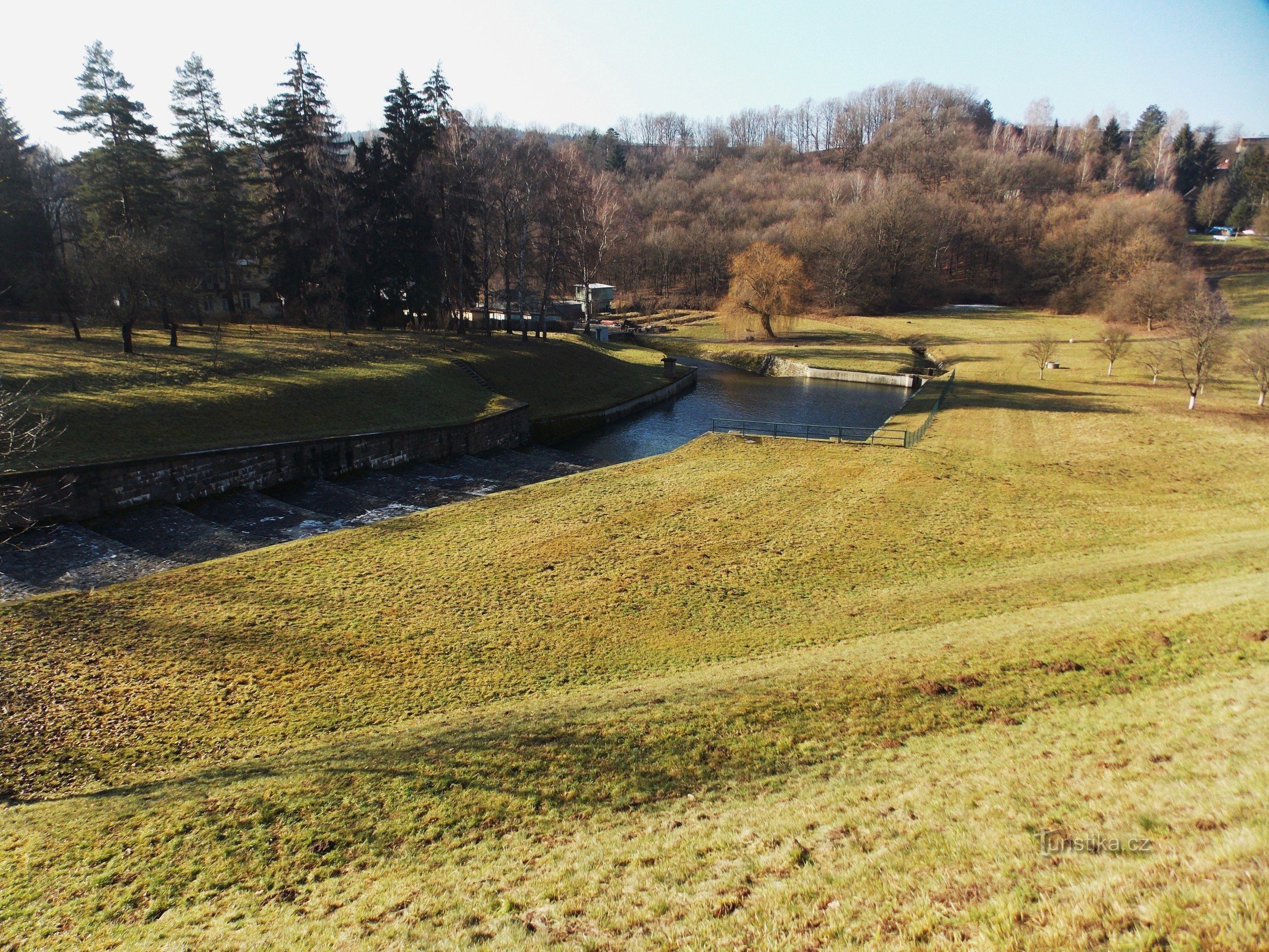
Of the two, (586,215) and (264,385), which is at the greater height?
(586,215)

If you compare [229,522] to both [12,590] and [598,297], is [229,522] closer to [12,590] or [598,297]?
[12,590]

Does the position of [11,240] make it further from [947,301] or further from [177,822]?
[947,301]

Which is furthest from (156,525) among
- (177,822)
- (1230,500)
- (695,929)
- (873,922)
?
(1230,500)

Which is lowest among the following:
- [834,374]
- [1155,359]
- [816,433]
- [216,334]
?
[816,433]

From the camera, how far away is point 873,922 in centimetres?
565

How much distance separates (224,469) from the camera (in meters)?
23.2

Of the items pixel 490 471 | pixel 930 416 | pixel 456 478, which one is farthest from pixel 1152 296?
pixel 456 478

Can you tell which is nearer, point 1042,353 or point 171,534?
point 171,534

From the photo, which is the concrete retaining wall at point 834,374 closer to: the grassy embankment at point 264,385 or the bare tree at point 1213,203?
the grassy embankment at point 264,385

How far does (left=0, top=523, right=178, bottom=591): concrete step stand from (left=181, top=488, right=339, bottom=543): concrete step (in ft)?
10.3

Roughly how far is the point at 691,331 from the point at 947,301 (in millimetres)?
43910

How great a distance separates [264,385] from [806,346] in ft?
170

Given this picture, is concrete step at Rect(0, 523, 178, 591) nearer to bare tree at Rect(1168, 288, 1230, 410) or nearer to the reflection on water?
the reflection on water

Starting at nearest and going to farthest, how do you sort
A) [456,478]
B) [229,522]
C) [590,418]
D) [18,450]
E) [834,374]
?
[18,450] → [229,522] → [456,478] → [590,418] → [834,374]
